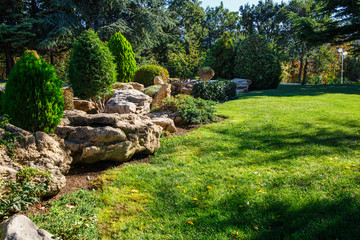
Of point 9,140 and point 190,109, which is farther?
point 190,109

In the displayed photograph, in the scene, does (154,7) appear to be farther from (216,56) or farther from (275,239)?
(275,239)

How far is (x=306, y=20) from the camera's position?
45.6ft

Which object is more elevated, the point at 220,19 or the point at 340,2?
the point at 220,19

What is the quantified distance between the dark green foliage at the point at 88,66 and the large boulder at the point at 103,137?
2.06m

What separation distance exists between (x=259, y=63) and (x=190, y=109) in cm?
957

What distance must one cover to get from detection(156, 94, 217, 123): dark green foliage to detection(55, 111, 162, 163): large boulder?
215cm

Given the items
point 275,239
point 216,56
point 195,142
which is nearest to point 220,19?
point 216,56

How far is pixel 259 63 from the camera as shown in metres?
14.3

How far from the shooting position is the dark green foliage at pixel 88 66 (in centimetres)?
613

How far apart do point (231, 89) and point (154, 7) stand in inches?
508

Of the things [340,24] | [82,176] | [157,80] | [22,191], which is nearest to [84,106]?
[82,176]

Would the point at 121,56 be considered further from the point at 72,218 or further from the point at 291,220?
the point at 291,220

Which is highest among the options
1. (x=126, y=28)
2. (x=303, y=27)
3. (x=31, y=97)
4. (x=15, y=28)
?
(x=126, y=28)

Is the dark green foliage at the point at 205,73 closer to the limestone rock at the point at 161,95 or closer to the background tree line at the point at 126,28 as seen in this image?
the background tree line at the point at 126,28
